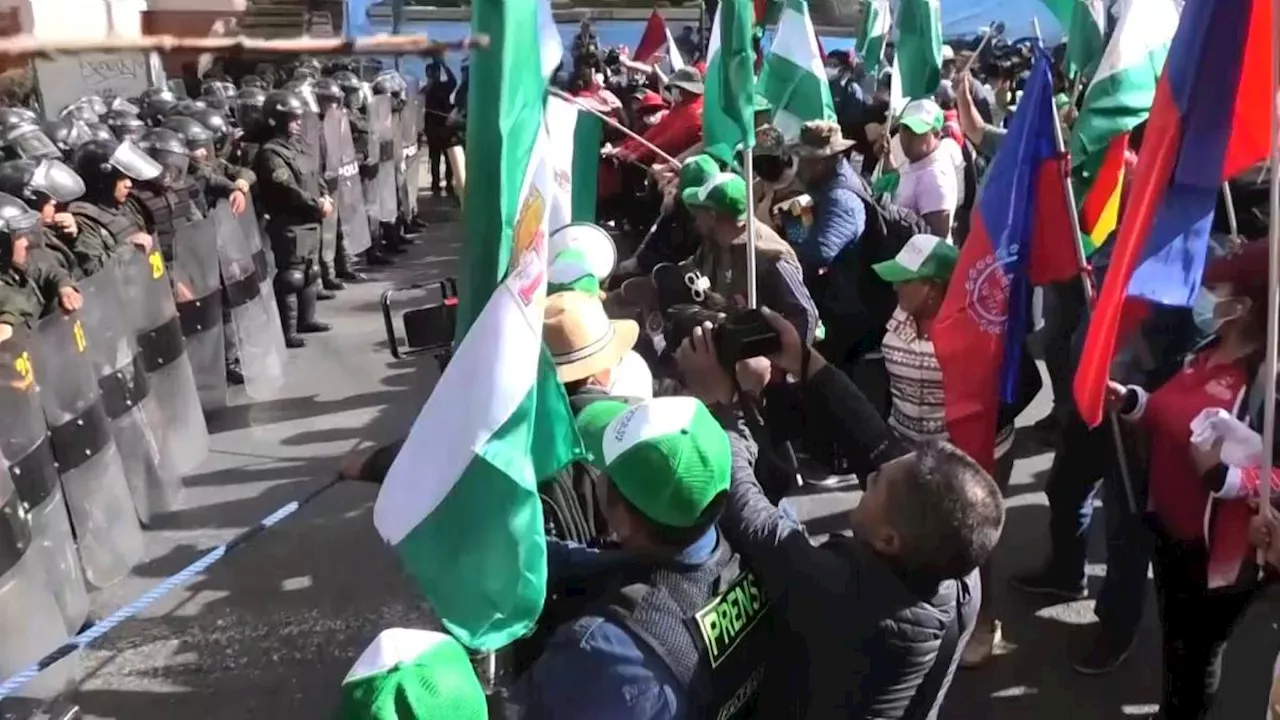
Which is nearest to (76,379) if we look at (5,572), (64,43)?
(5,572)

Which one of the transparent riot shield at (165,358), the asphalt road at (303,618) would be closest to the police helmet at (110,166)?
the transparent riot shield at (165,358)

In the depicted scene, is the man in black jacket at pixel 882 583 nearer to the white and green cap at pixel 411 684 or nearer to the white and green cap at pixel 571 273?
the white and green cap at pixel 411 684

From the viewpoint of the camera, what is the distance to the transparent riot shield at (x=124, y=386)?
500 cm

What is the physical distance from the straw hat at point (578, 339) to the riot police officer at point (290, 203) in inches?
217

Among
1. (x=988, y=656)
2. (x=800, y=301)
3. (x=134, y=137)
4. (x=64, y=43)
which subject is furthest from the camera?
(x=134, y=137)

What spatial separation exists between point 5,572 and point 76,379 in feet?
→ 3.43

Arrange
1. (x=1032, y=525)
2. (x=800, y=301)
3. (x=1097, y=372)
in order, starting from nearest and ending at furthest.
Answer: (x=1097, y=372) → (x=800, y=301) → (x=1032, y=525)

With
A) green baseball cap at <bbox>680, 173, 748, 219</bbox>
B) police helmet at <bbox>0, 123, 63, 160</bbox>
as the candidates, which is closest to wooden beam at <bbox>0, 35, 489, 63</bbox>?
green baseball cap at <bbox>680, 173, 748, 219</bbox>

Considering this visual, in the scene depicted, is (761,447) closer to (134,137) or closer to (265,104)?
(134,137)

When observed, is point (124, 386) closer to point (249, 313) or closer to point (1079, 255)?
point (249, 313)

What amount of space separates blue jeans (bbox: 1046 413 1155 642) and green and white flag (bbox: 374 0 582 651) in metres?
2.15

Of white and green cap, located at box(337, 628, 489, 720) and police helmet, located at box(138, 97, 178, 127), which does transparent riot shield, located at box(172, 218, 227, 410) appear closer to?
police helmet, located at box(138, 97, 178, 127)

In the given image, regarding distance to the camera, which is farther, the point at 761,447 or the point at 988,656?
the point at 988,656

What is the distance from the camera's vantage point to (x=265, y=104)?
880 cm
